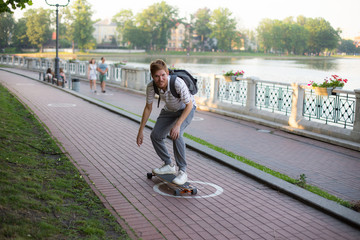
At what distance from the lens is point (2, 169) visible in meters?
5.86

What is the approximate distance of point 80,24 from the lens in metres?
109

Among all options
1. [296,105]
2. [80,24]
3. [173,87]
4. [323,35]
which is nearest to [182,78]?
[173,87]

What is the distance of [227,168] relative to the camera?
7328mm

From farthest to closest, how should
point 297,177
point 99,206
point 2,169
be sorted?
1. point 297,177
2. point 2,169
3. point 99,206

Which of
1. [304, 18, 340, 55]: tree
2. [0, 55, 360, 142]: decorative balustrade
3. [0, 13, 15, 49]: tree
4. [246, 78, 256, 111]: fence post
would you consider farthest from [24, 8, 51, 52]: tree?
[246, 78, 256, 111]: fence post

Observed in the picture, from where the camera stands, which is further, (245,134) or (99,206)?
(245,134)

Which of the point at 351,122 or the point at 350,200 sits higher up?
the point at 351,122

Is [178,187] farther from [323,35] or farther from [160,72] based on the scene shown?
[323,35]

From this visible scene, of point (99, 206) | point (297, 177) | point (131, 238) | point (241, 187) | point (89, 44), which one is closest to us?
point (131, 238)

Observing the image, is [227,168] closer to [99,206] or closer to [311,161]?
[311,161]

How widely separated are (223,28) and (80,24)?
4079cm

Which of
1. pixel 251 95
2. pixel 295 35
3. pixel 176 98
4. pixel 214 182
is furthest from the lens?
pixel 295 35

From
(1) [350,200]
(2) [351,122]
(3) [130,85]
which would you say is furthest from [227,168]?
(3) [130,85]

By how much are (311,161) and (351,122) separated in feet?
8.26
